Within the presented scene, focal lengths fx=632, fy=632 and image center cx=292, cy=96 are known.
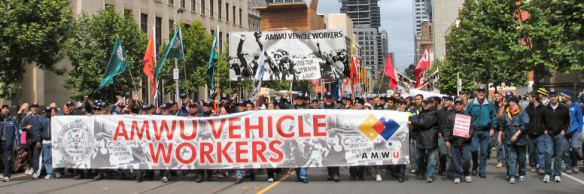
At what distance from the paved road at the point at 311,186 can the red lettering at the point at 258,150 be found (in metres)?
0.47

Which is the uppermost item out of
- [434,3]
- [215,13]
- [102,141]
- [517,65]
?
[434,3]

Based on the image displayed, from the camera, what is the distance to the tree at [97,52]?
30.9 meters

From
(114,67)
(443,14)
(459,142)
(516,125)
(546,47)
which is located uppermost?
(443,14)

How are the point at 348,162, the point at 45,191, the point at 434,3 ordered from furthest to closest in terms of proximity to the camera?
1. the point at 434,3
2. the point at 348,162
3. the point at 45,191

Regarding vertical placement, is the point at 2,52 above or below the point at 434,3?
below

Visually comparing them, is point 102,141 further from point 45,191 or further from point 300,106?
point 300,106

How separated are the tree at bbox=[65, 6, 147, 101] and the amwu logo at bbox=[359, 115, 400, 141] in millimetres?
20449

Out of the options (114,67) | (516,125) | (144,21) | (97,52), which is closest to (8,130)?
(114,67)

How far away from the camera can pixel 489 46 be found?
3697cm

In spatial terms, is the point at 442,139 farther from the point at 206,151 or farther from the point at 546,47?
A: the point at 546,47

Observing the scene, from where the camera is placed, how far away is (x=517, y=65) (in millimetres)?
34906

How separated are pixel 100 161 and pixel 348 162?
513 centimetres

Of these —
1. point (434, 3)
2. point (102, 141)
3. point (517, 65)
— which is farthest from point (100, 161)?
point (434, 3)

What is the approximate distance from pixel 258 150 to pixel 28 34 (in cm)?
1708
